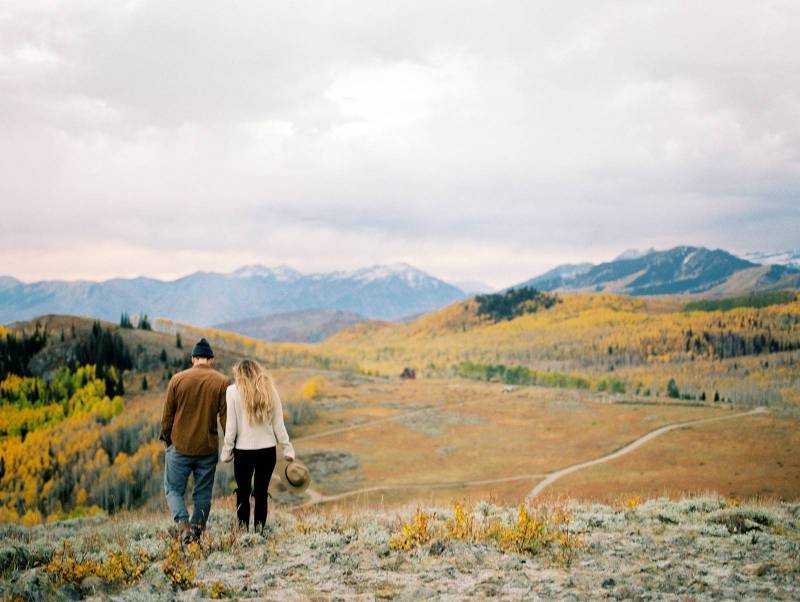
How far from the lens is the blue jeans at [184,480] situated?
10.4 meters

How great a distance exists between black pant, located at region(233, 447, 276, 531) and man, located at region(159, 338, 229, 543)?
57cm

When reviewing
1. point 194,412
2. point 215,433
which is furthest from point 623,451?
point 194,412

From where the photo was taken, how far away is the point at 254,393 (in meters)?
10.1

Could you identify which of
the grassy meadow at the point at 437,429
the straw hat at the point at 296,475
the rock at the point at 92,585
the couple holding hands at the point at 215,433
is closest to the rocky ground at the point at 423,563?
the rock at the point at 92,585

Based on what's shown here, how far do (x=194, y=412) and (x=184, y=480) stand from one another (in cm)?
149

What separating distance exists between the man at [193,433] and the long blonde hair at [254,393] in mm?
536

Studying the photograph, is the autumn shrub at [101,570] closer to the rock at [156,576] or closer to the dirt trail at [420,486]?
the rock at [156,576]

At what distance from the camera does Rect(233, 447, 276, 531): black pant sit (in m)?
10.2

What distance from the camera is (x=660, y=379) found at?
124625 mm

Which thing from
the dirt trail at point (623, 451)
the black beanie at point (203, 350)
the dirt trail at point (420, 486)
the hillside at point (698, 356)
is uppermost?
the black beanie at point (203, 350)

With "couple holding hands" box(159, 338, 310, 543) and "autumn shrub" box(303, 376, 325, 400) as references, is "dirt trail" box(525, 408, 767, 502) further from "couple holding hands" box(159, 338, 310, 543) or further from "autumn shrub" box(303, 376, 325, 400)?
"autumn shrub" box(303, 376, 325, 400)

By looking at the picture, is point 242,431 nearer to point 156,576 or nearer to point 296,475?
point 296,475

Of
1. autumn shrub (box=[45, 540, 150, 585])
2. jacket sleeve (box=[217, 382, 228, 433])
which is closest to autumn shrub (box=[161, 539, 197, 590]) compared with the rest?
autumn shrub (box=[45, 540, 150, 585])

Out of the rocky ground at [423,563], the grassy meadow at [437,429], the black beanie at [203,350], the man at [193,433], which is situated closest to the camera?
the rocky ground at [423,563]
